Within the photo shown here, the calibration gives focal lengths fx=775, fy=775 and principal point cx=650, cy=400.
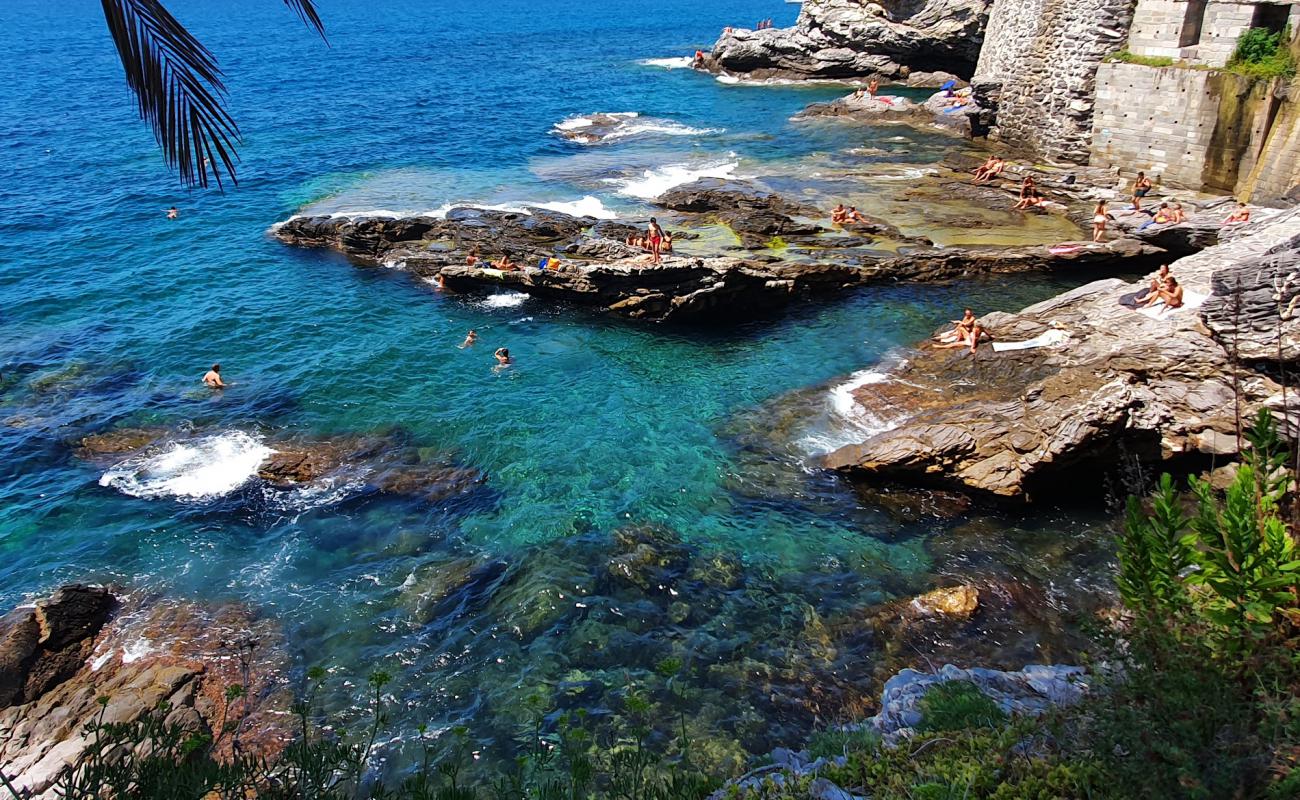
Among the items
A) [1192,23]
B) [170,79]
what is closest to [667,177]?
[1192,23]

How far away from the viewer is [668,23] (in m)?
106

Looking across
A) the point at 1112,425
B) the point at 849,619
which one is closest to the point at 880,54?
the point at 1112,425

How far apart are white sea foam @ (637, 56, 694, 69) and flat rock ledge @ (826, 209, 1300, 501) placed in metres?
59.0

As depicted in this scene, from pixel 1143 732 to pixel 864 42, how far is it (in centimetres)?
6012

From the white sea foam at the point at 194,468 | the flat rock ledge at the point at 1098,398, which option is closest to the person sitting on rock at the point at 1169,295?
the flat rock ledge at the point at 1098,398

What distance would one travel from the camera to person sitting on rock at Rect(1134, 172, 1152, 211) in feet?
86.5

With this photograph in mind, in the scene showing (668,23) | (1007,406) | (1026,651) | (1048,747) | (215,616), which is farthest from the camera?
(668,23)

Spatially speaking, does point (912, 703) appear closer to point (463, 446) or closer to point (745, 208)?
point (463, 446)

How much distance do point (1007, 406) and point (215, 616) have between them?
50.0 feet

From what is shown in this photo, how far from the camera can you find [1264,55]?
25.1m

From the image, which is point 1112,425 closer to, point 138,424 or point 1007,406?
point 1007,406

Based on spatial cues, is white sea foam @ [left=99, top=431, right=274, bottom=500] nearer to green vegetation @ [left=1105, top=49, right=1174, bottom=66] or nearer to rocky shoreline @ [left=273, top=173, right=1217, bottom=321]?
rocky shoreline @ [left=273, top=173, right=1217, bottom=321]

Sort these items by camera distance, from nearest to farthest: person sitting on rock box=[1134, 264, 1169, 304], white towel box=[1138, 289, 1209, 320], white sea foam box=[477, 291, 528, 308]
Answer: white towel box=[1138, 289, 1209, 320] < person sitting on rock box=[1134, 264, 1169, 304] < white sea foam box=[477, 291, 528, 308]

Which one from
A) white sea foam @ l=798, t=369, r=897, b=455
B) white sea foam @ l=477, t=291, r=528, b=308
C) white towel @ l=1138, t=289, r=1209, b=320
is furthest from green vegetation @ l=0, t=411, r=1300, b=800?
white sea foam @ l=477, t=291, r=528, b=308
